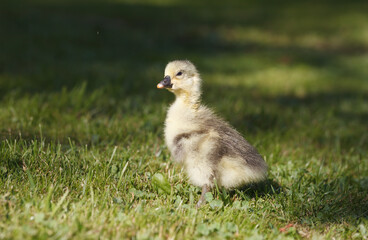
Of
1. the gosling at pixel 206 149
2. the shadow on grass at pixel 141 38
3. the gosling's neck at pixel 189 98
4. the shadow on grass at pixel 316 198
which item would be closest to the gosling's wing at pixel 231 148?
the gosling at pixel 206 149

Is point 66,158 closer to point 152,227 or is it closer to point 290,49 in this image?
Result: point 152,227

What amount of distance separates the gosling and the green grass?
177 mm

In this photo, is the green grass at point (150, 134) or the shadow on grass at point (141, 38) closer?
the green grass at point (150, 134)

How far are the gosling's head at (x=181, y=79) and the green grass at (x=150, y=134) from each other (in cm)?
75

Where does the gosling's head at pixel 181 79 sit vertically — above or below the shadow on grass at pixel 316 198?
above

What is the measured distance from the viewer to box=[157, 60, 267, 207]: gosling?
10.7 ft

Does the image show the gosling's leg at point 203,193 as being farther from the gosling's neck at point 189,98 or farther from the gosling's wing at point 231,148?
the gosling's neck at point 189,98

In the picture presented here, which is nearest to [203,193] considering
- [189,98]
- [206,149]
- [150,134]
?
[206,149]

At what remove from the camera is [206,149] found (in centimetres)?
325

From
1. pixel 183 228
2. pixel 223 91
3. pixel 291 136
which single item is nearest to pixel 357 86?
pixel 223 91

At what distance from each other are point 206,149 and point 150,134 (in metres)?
1.50

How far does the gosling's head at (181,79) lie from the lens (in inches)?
143

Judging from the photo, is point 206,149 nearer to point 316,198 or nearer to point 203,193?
point 203,193

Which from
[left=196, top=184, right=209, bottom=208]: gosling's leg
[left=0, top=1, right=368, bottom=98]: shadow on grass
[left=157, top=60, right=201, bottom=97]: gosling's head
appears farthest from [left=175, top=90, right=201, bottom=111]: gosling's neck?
[left=0, top=1, right=368, bottom=98]: shadow on grass
